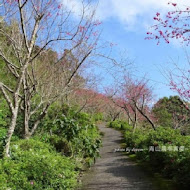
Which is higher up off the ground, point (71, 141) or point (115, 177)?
point (71, 141)

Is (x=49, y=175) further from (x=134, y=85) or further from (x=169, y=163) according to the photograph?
(x=134, y=85)

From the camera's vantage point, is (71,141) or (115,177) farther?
(71,141)

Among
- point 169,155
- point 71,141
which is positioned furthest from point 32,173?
point 169,155

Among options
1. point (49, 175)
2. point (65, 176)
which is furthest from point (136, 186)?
point (49, 175)

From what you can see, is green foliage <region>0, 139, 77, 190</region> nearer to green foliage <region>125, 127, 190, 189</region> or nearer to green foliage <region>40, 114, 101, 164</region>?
green foliage <region>40, 114, 101, 164</region>

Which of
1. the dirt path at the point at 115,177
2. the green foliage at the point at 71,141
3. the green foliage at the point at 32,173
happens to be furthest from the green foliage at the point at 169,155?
the green foliage at the point at 32,173

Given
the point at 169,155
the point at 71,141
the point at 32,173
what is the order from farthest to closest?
1. the point at 71,141
2. the point at 169,155
3. the point at 32,173

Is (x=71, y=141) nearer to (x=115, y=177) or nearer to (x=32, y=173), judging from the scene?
(x=115, y=177)

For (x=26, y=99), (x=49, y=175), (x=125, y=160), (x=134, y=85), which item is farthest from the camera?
(x=134, y=85)

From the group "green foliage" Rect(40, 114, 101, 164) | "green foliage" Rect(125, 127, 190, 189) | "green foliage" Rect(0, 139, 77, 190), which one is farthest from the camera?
"green foliage" Rect(40, 114, 101, 164)

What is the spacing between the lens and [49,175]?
15.5ft

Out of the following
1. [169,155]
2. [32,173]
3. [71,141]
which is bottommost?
[32,173]

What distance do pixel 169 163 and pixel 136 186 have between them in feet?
4.44

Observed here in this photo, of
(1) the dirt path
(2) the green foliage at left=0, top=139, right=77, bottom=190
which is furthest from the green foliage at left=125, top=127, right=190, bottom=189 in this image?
(2) the green foliage at left=0, top=139, right=77, bottom=190
